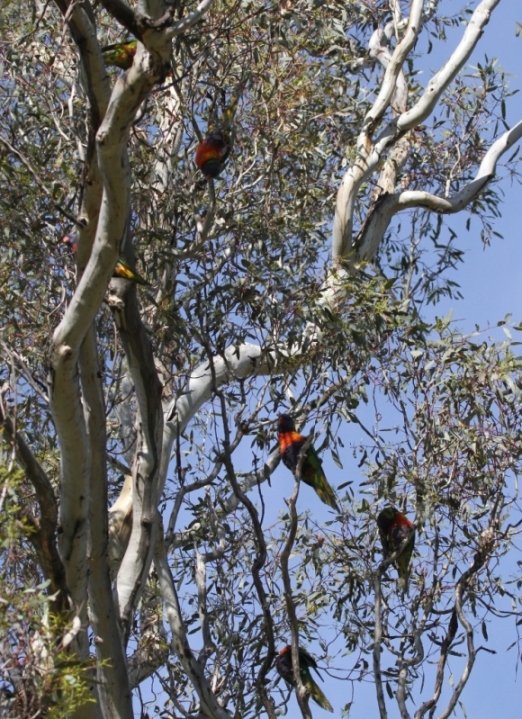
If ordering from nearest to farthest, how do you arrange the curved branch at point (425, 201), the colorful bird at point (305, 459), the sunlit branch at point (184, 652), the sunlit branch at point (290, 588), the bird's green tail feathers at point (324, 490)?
the sunlit branch at point (290, 588) → the sunlit branch at point (184, 652) → the colorful bird at point (305, 459) → the bird's green tail feathers at point (324, 490) → the curved branch at point (425, 201)

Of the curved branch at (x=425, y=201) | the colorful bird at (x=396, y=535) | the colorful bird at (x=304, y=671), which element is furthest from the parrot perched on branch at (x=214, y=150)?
the colorful bird at (x=304, y=671)

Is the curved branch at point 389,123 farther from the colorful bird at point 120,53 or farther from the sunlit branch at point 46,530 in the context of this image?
the sunlit branch at point 46,530

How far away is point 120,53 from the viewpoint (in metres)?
4.89

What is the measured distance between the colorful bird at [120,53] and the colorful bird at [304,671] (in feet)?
9.12

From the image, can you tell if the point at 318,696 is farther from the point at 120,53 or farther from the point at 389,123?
the point at 120,53

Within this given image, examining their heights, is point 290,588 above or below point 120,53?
below

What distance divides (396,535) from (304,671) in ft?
2.63

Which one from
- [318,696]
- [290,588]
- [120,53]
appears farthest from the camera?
[318,696]

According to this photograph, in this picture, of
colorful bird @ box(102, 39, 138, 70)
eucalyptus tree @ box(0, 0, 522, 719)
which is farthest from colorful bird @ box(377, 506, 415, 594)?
colorful bird @ box(102, 39, 138, 70)

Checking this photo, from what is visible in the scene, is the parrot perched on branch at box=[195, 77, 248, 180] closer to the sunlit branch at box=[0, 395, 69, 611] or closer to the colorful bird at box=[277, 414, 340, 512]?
the colorful bird at box=[277, 414, 340, 512]

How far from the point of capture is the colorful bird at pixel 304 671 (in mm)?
5055

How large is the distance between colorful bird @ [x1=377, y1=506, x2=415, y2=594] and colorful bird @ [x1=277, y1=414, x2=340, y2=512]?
330 millimetres

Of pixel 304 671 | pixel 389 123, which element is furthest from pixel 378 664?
pixel 389 123

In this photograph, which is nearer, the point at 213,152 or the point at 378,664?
the point at 378,664
